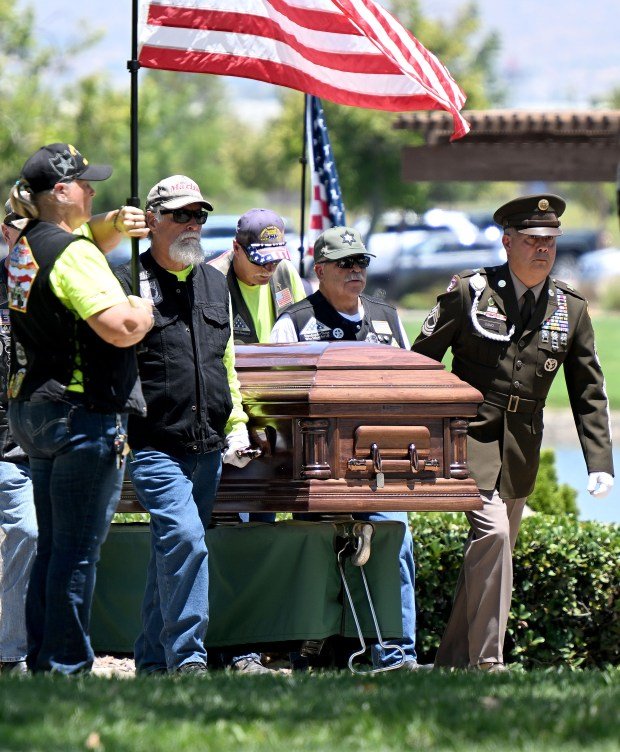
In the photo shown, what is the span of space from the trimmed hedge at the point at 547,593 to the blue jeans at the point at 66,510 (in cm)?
248

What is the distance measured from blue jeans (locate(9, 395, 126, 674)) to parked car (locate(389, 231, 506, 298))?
109ft

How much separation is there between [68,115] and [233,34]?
37.3 m

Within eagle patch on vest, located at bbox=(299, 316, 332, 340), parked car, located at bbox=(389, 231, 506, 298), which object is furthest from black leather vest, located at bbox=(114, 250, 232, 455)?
parked car, located at bbox=(389, 231, 506, 298)

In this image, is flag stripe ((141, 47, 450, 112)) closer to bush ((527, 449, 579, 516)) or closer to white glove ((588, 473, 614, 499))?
white glove ((588, 473, 614, 499))

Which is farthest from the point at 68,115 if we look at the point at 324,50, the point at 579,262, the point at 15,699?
the point at 15,699

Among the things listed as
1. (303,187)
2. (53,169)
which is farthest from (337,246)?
(303,187)

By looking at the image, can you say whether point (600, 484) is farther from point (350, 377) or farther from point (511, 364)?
point (350, 377)

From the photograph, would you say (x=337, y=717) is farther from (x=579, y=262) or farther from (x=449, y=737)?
(x=579, y=262)

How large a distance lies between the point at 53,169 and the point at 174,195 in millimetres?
834

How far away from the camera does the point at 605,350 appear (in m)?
28.8

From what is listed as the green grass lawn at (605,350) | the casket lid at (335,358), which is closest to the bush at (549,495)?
the casket lid at (335,358)

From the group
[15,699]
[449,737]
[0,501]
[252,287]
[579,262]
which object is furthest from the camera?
[579,262]

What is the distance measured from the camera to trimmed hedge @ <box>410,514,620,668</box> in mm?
7242

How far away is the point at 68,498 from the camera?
4922mm
